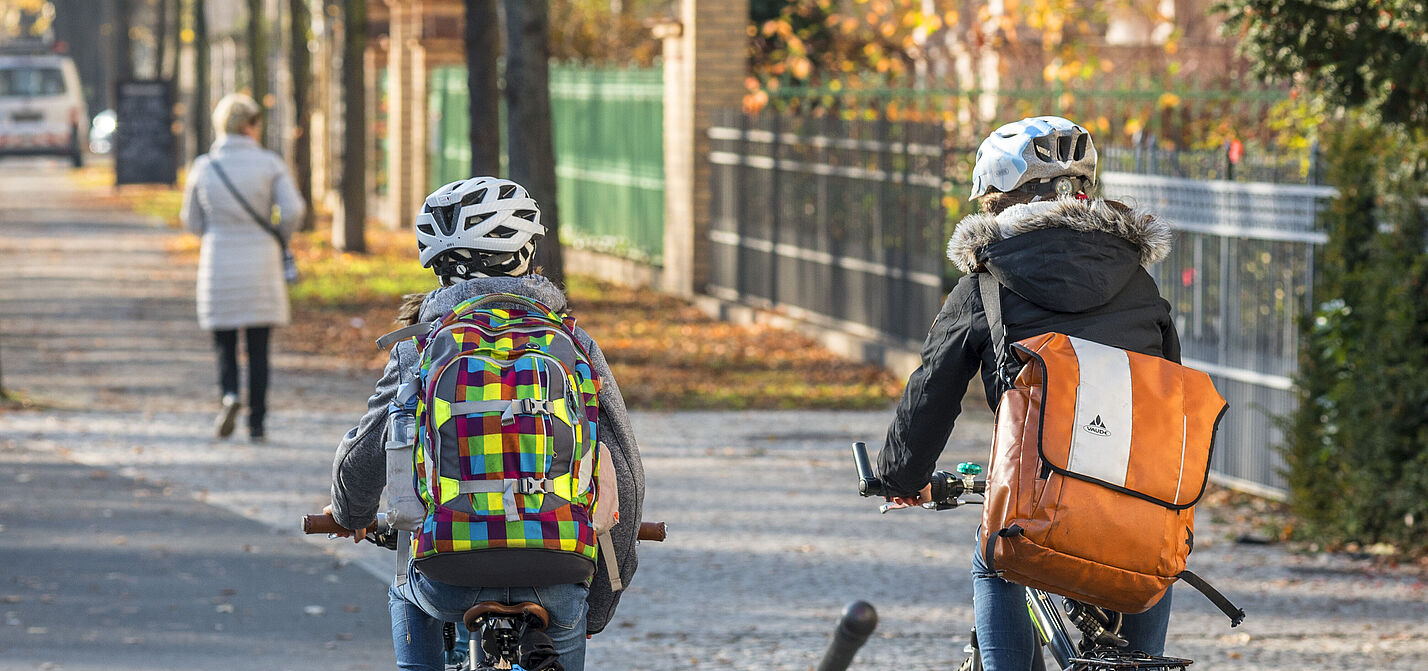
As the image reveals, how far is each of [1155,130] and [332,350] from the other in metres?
6.55

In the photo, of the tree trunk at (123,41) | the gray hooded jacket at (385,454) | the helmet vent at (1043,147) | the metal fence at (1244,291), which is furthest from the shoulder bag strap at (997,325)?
the tree trunk at (123,41)

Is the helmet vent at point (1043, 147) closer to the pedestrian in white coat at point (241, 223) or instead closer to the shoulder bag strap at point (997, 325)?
the shoulder bag strap at point (997, 325)

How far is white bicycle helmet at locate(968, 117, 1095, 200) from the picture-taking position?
4.02m

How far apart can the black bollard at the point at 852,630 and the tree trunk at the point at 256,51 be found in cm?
2742

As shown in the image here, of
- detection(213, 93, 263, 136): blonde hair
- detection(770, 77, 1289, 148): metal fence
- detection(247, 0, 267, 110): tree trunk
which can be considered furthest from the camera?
detection(247, 0, 267, 110): tree trunk

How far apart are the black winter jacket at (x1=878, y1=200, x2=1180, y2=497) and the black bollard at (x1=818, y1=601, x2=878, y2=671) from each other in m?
0.42

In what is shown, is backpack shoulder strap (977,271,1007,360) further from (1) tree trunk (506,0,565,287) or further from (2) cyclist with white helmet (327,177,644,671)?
(1) tree trunk (506,0,565,287)

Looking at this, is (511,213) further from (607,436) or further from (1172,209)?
(1172,209)

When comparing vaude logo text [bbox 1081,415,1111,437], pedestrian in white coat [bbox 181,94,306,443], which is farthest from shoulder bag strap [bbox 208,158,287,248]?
vaude logo text [bbox 1081,415,1111,437]

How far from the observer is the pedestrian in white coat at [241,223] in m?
10.5

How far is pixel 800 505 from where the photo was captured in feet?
30.6

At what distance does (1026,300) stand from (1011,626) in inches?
25.2

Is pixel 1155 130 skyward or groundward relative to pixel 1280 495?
A: skyward

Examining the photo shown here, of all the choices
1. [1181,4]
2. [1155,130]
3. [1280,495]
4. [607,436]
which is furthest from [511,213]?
[1181,4]
